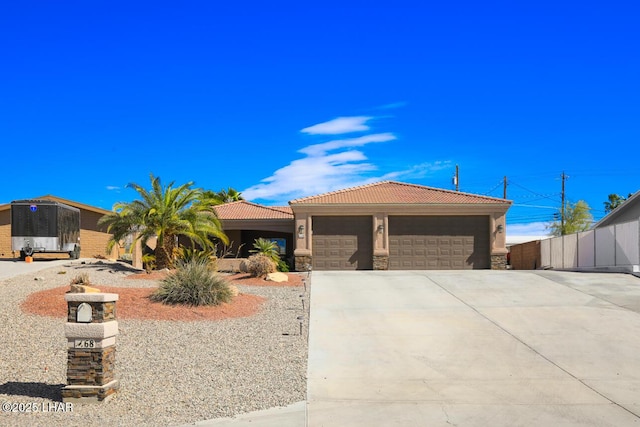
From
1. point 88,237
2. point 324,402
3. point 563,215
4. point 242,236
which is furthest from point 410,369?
point 563,215

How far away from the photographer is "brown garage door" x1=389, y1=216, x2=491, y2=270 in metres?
29.9

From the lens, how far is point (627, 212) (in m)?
32.5

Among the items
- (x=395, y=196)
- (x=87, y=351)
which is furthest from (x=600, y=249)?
(x=87, y=351)

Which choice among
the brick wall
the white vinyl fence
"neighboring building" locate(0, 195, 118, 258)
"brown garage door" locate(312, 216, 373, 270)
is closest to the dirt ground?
"brown garage door" locate(312, 216, 373, 270)

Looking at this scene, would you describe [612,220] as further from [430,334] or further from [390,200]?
[430,334]

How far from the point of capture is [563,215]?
194 ft

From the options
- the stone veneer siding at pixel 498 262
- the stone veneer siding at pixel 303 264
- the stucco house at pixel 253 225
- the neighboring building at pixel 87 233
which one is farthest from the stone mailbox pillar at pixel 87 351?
the neighboring building at pixel 87 233

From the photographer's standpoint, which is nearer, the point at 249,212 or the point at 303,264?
the point at 303,264

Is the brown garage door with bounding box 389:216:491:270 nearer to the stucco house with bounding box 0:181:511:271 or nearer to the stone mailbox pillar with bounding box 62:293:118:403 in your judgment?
the stucco house with bounding box 0:181:511:271

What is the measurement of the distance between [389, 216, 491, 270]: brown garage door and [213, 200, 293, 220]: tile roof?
6.75 metres

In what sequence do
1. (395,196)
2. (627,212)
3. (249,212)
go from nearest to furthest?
1. (395,196)
2. (627,212)
3. (249,212)

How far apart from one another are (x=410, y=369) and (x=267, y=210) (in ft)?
84.3

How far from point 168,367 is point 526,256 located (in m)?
31.7

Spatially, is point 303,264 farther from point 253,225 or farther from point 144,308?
point 144,308
